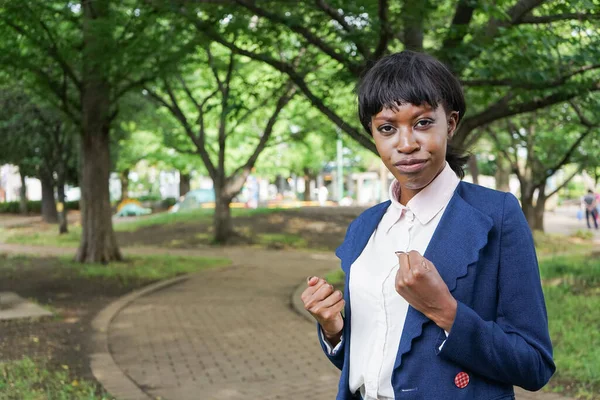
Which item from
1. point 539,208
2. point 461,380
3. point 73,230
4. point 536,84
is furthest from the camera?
point 73,230

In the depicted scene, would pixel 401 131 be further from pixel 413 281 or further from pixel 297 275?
pixel 297 275

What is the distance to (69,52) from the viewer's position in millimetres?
A: 12836

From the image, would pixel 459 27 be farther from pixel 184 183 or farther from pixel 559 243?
pixel 184 183

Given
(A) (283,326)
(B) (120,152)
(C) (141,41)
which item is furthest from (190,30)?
(B) (120,152)

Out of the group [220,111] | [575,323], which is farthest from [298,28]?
[220,111]

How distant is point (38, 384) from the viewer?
20.0 ft

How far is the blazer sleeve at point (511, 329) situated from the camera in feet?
5.17

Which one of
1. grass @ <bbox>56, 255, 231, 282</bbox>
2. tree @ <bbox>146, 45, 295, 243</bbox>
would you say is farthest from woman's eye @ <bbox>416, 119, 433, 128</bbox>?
tree @ <bbox>146, 45, 295, 243</bbox>

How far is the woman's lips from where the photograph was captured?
5.65 feet

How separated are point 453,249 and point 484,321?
17 centimetres

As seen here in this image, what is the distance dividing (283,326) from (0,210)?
3628cm

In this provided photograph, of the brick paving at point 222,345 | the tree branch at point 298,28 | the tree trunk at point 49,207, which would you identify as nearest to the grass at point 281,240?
the brick paving at point 222,345

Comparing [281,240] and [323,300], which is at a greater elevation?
[323,300]

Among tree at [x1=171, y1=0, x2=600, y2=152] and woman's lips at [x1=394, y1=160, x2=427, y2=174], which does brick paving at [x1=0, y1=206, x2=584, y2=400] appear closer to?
tree at [x1=171, y1=0, x2=600, y2=152]
